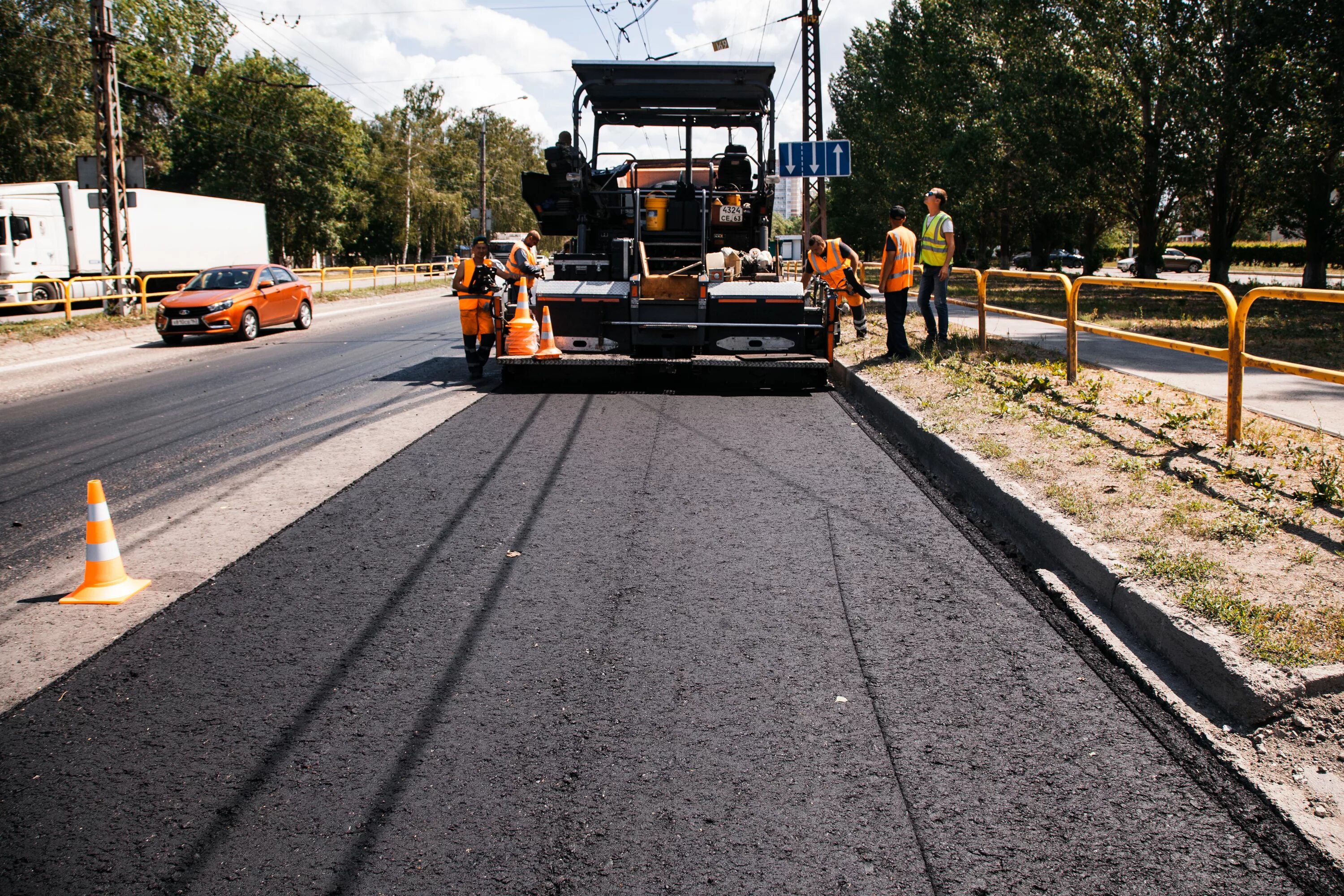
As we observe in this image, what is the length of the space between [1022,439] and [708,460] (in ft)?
7.96

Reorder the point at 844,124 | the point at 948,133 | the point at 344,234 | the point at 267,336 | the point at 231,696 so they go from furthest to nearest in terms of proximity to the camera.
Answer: the point at 344,234 < the point at 844,124 < the point at 948,133 < the point at 267,336 < the point at 231,696

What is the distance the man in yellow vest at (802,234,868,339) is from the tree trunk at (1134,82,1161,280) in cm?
1706

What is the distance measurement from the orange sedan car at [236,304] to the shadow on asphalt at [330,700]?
1519 centimetres

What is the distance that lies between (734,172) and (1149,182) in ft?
70.7

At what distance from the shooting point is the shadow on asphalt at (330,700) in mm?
2982

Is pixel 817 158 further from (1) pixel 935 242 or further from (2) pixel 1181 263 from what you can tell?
(2) pixel 1181 263

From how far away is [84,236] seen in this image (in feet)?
104

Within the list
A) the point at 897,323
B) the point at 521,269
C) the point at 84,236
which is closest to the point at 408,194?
the point at 84,236

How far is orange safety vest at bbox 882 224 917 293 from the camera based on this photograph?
12.9m

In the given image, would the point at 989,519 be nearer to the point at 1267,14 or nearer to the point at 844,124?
the point at 1267,14

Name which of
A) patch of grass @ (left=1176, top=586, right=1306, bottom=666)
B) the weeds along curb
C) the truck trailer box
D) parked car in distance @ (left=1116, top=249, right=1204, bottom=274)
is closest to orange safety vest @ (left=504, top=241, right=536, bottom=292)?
the weeds along curb

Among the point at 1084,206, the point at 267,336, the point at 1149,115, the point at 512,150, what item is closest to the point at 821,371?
the point at 267,336

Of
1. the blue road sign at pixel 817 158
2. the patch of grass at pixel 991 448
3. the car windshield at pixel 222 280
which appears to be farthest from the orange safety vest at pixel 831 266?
the car windshield at pixel 222 280

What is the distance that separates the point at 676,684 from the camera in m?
4.11
